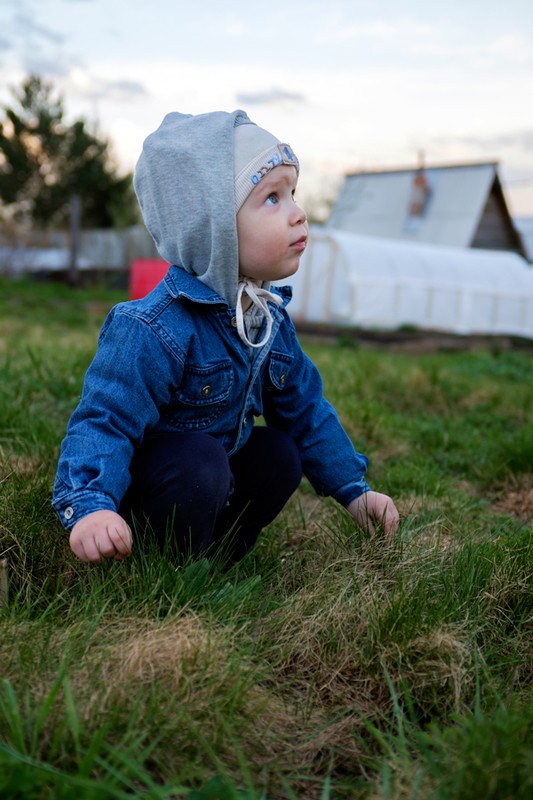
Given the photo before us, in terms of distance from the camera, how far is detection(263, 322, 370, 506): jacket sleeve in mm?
2391

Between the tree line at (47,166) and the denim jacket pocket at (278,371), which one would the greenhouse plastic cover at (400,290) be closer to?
the denim jacket pocket at (278,371)

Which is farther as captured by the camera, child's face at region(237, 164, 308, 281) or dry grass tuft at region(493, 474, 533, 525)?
dry grass tuft at region(493, 474, 533, 525)

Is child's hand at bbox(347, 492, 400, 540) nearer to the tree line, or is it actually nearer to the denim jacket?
the denim jacket

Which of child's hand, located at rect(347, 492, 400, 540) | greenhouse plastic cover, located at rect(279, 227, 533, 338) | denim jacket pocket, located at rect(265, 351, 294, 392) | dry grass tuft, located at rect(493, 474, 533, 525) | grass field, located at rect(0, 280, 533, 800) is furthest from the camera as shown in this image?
greenhouse plastic cover, located at rect(279, 227, 533, 338)

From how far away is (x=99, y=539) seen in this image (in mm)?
1752

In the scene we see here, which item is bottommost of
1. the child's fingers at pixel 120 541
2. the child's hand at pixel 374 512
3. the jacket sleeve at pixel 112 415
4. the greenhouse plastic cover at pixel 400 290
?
the greenhouse plastic cover at pixel 400 290

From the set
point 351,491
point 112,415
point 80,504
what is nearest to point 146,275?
point 351,491

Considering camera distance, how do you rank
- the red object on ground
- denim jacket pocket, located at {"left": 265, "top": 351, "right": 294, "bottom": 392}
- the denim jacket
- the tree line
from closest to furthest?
the denim jacket < denim jacket pocket, located at {"left": 265, "top": 351, "right": 294, "bottom": 392} < the red object on ground < the tree line

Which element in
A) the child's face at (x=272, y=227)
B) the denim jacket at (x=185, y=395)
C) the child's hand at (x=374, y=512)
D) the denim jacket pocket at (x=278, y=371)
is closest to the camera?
the denim jacket at (x=185, y=395)

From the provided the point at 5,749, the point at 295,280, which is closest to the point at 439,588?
the point at 5,749

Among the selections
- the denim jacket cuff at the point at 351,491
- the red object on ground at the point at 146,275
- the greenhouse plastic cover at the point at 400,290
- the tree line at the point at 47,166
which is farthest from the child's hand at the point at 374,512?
the tree line at the point at 47,166

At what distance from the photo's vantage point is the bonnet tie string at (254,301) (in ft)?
6.98

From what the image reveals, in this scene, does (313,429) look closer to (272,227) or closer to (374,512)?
(374,512)

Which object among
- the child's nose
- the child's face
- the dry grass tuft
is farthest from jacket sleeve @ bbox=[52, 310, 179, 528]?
the dry grass tuft
